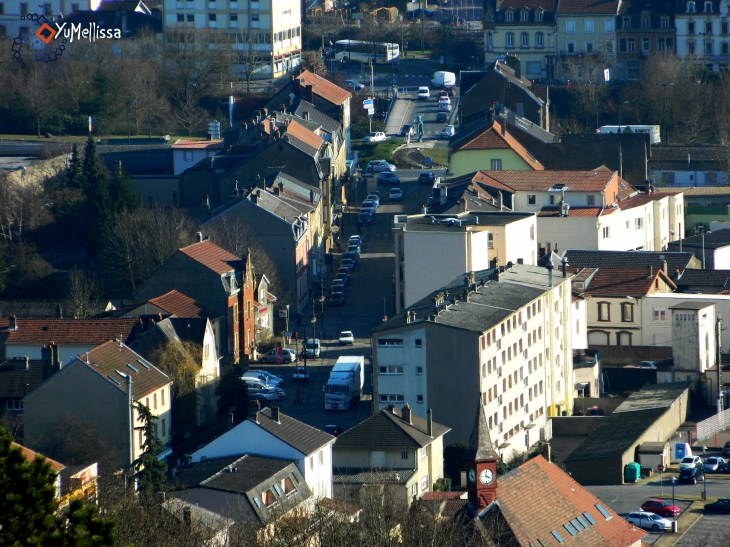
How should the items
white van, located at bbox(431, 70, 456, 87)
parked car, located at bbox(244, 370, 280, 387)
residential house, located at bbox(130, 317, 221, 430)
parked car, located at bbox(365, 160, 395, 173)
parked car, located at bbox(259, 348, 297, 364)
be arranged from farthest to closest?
white van, located at bbox(431, 70, 456, 87)
parked car, located at bbox(365, 160, 395, 173)
parked car, located at bbox(259, 348, 297, 364)
parked car, located at bbox(244, 370, 280, 387)
residential house, located at bbox(130, 317, 221, 430)

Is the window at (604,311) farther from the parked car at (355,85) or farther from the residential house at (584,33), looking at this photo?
the parked car at (355,85)

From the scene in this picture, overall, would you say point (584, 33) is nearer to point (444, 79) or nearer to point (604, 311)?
point (444, 79)

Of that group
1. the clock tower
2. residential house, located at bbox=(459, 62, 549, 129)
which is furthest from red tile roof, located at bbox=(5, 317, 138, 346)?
residential house, located at bbox=(459, 62, 549, 129)

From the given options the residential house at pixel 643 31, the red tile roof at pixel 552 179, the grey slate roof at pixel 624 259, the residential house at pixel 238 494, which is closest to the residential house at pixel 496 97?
the red tile roof at pixel 552 179

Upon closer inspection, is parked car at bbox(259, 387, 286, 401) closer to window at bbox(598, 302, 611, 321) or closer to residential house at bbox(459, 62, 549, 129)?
window at bbox(598, 302, 611, 321)

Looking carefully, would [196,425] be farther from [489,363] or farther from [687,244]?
[687,244]

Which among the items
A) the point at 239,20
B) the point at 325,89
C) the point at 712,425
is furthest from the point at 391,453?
the point at 239,20

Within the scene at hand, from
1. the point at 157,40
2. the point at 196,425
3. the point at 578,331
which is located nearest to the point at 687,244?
the point at 578,331

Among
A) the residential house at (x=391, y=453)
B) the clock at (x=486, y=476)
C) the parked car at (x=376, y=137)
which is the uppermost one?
the parked car at (x=376, y=137)

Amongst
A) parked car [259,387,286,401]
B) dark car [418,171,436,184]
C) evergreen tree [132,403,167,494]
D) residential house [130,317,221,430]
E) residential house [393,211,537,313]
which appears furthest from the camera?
dark car [418,171,436,184]
